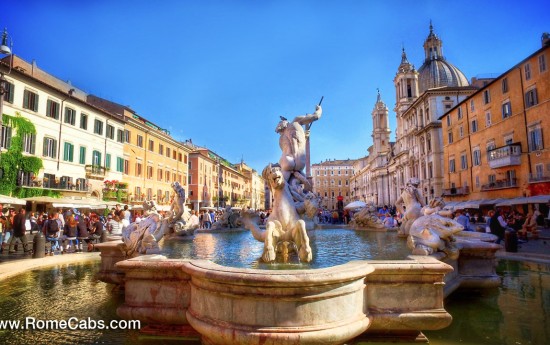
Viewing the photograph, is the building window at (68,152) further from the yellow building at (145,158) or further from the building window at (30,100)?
the yellow building at (145,158)

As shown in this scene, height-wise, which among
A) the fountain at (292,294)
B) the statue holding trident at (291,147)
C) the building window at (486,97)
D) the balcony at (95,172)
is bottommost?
the fountain at (292,294)

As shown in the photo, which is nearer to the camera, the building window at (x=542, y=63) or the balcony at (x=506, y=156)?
the building window at (x=542, y=63)

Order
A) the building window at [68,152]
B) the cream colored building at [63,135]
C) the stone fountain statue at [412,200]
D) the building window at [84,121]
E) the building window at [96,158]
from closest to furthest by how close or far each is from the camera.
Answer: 1. the stone fountain statue at [412,200]
2. the cream colored building at [63,135]
3. the building window at [68,152]
4. the building window at [84,121]
5. the building window at [96,158]

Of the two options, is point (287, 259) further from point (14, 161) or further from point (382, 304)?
point (14, 161)

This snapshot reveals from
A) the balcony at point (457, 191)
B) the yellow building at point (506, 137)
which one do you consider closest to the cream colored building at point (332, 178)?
the balcony at point (457, 191)

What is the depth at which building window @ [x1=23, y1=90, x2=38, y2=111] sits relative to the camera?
23.1 m

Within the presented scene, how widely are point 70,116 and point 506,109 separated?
1422 inches

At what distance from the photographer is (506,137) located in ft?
101

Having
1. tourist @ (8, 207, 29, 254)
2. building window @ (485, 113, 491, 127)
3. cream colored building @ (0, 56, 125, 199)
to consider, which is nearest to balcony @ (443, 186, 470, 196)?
building window @ (485, 113, 491, 127)

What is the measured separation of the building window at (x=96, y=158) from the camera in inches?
1176

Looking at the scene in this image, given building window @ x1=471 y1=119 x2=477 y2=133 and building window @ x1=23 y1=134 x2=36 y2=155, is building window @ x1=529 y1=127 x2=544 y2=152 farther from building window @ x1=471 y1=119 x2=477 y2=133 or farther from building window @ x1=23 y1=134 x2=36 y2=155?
building window @ x1=23 y1=134 x2=36 y2=155

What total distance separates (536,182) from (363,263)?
97.0ft

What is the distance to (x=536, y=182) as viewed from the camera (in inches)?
1044

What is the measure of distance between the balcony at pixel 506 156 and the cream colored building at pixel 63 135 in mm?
33686
